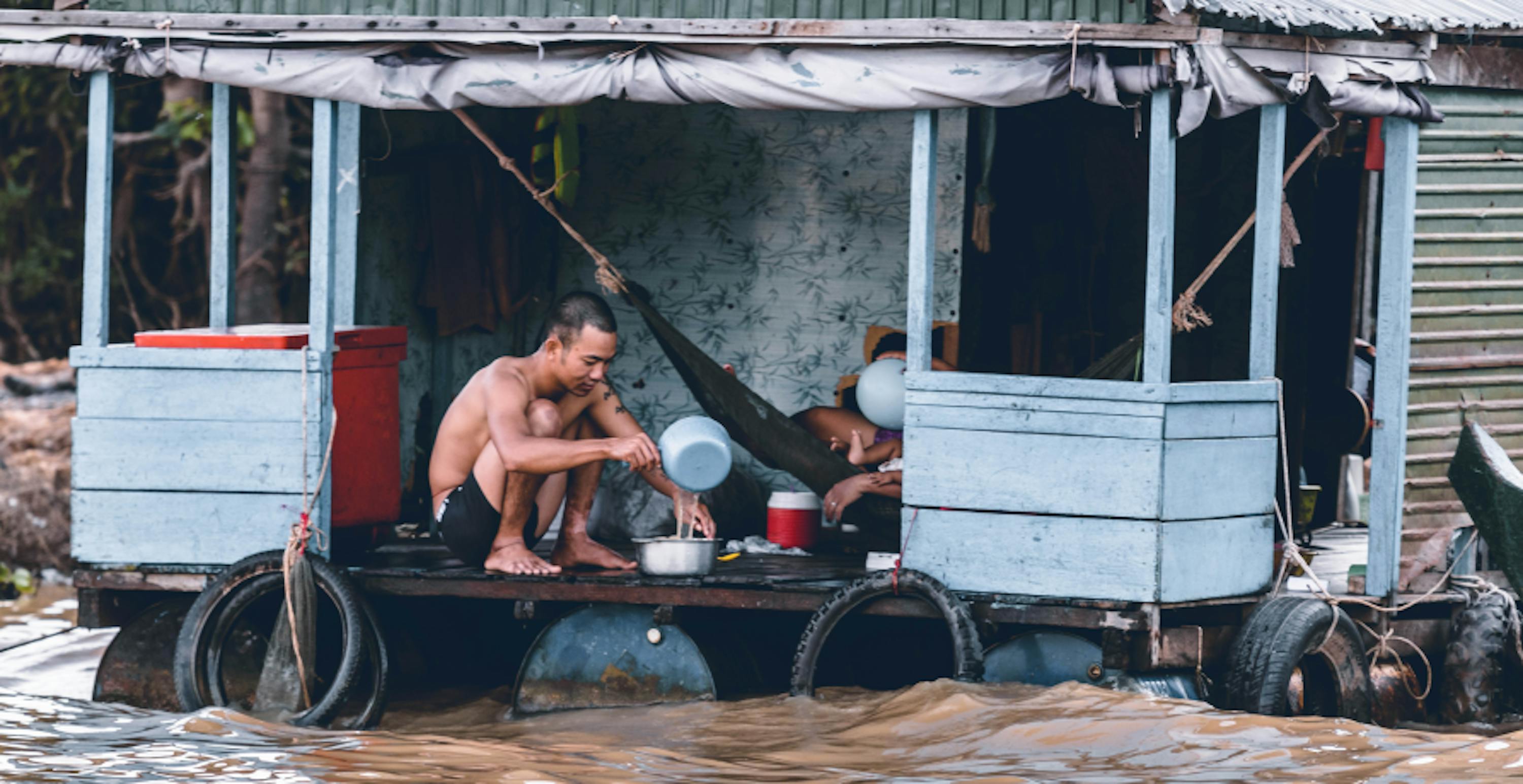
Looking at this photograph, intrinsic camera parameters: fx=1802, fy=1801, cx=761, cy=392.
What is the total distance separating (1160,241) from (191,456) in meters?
3.84

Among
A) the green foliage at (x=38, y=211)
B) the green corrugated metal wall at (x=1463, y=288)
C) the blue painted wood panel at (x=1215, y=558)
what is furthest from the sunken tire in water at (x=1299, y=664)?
the green foliage at (x=38, y=211)

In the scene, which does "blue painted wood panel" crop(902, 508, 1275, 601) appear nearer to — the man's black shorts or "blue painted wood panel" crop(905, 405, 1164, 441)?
"blue painted wood panel" crop(905, 405, 1164, 441)

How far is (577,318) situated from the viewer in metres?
7.16

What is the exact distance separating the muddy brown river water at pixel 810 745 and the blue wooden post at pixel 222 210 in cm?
198

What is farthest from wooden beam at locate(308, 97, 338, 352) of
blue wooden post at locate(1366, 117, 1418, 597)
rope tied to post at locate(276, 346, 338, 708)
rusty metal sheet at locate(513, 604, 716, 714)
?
blue wooden post at locate(1366, 117, 1418, 597)

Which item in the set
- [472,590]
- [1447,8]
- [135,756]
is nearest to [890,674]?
[472,590]

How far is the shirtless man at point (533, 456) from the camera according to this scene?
23.3 feet

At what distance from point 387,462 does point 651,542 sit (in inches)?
55.3

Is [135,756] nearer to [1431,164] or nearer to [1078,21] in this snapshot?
[1078,21]

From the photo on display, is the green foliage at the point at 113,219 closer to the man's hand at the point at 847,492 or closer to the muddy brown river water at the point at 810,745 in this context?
the man's hand at the point at 847,492

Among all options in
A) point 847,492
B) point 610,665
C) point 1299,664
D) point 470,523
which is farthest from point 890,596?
point 470,523

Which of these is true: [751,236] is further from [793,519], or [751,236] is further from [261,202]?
[261,202]

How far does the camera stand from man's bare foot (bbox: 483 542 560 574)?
7.11 metres

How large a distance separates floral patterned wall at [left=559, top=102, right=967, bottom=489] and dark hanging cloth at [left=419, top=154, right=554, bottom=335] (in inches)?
13.0
